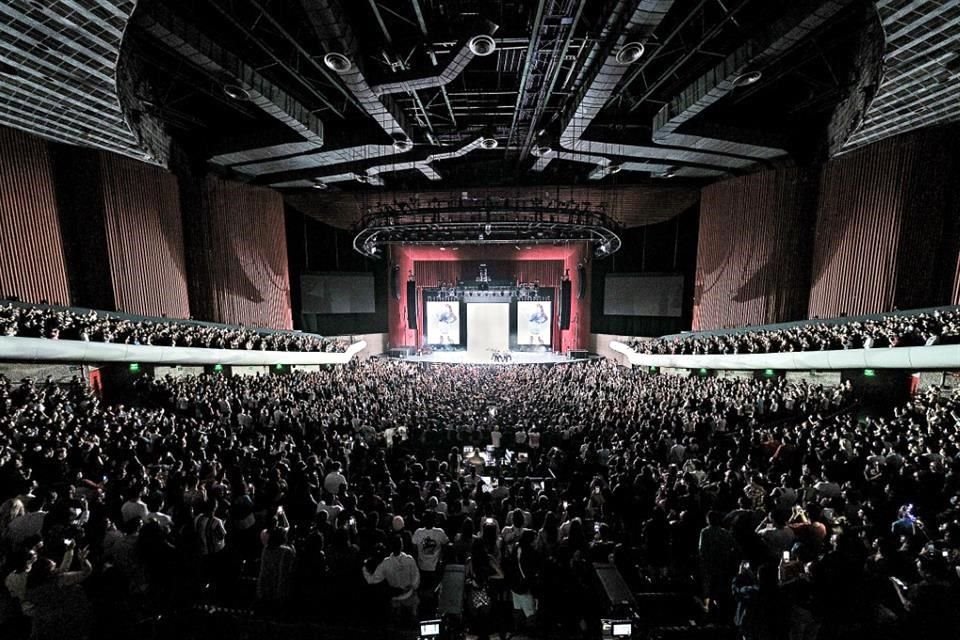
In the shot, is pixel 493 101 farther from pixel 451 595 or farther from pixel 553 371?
pixel 451 595

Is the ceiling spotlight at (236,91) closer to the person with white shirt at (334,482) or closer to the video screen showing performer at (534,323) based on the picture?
the person with white shirt at (334,482)

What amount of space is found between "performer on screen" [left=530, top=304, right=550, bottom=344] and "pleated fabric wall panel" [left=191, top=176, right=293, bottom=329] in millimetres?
14054

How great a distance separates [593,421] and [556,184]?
13.2m

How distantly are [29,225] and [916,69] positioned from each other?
790 inches

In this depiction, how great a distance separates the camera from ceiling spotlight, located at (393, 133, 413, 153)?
1387 cm

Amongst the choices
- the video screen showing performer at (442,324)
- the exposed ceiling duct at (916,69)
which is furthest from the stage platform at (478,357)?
the exposed ceiling duct at (916,69)

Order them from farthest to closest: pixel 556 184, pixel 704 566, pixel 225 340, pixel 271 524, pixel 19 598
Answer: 1. pixel 556 184
2. pixel 225 340
3. pixel 271 524
4. pixel 704 566
5. pixel 19 598

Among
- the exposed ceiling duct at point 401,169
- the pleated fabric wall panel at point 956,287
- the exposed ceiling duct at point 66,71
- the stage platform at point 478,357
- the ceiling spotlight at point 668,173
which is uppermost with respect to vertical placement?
the ceiling spotlight at point 668,173

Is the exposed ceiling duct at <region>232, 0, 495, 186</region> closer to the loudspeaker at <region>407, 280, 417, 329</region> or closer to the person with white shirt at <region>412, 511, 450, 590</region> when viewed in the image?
the person with white shirt at <region>412, 511, 450, 590</region>

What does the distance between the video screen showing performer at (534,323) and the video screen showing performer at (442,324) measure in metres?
3.98

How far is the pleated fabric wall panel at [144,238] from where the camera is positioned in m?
13.6

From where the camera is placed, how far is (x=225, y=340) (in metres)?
13.9

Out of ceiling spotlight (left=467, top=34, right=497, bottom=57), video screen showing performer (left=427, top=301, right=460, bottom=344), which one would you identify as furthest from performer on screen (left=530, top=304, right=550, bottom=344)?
ceiling spotlight (left=467, top=34, right=497, bottom=57)

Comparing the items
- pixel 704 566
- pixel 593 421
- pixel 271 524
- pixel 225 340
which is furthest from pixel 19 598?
pixel 225 340
